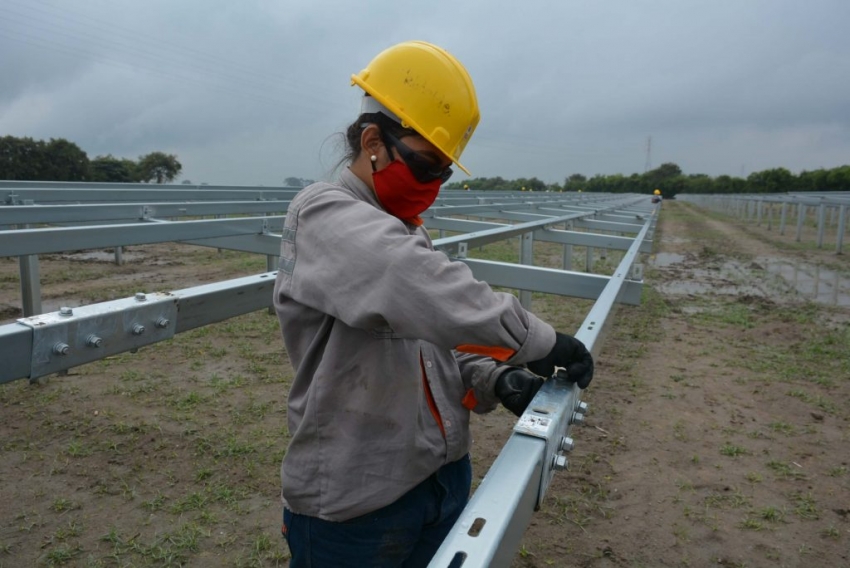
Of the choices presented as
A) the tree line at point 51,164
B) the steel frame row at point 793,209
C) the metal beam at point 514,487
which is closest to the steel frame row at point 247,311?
the metal beam at point 514,487

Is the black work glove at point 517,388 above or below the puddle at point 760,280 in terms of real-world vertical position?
above

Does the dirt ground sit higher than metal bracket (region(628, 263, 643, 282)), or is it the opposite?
metal bracket (region(628, 263, 643, 282))

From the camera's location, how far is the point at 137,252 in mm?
11742

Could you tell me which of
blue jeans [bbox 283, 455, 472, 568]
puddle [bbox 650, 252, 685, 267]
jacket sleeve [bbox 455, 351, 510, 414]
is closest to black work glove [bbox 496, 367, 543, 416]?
jacket sleeve [bbox 455, 351, 510, 414]

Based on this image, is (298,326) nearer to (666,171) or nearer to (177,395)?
(177,395)

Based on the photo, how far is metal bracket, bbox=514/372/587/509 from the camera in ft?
3.94

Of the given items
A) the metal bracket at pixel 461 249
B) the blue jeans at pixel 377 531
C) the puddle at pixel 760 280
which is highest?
the metal bracket at pixel 461 249

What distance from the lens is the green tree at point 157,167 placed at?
28.4 metres

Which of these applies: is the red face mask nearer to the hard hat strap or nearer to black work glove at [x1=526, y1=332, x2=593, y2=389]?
the hard hat strap

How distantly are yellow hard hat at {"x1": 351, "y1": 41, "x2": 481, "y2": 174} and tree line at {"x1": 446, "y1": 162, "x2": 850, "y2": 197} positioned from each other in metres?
32.4

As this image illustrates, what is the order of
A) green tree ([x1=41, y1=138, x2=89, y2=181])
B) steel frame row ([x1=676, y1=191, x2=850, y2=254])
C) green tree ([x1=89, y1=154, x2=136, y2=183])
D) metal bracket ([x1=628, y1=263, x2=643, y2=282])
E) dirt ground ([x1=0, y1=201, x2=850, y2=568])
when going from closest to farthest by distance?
dirt ground ([x1=0, y1=201, x2=850, y2=568]) → metal bracket ([x1=628, y1=263, x2=643, y2=282]) → steel frame row ([x1=676, y1=191, x2=850, y2=254]) → green tree ([x1=41, y1=138, x2=89, y2=181]) → green tree ([x1=89, y1=154, x2=136, y2=183])

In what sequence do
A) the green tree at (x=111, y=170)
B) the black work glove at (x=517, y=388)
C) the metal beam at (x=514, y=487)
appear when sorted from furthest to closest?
1. the green tree at (x=111, y=170)
2. the black work glove at (x=517, y=388)
3. the metal beam at (x=514, y=487)

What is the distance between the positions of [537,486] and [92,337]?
1128 mm

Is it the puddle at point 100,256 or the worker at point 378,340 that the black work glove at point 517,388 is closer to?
the worker at point 378,340
